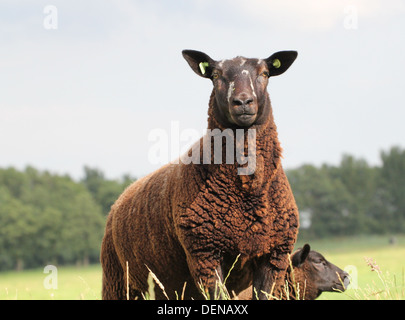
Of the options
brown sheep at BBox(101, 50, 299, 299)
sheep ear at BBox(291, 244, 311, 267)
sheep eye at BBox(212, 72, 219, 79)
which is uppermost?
sheep eye at BBox(212, 72, 219, 79)

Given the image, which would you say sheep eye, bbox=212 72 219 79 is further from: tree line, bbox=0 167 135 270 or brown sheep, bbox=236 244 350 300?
tree line, bbox=0 167 135 270

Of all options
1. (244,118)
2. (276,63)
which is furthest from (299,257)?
(244,118)

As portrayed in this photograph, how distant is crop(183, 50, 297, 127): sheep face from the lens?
5551mm

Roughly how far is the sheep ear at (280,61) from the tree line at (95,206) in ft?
242

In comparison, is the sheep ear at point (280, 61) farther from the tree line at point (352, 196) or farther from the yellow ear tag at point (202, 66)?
the tree line at point (352, 196)

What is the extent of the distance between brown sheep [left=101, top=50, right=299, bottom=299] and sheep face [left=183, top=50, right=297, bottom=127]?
1 centimetres

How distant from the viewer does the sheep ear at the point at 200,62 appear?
20.9ft

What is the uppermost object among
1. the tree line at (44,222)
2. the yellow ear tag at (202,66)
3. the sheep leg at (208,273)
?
the yellow ear tag at (202,66)

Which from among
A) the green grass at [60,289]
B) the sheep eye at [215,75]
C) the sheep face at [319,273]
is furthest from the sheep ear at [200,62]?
the sheep face at [319,273]

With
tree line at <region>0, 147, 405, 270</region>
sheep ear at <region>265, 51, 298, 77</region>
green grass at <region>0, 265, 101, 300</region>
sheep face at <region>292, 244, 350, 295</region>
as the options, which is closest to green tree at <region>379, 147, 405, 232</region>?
tree line at <region>0, 147, 405, 270</region>

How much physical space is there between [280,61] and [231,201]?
1912mm

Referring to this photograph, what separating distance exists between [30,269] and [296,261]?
86953 millimetres

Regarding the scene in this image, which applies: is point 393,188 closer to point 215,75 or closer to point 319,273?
point 319,273
